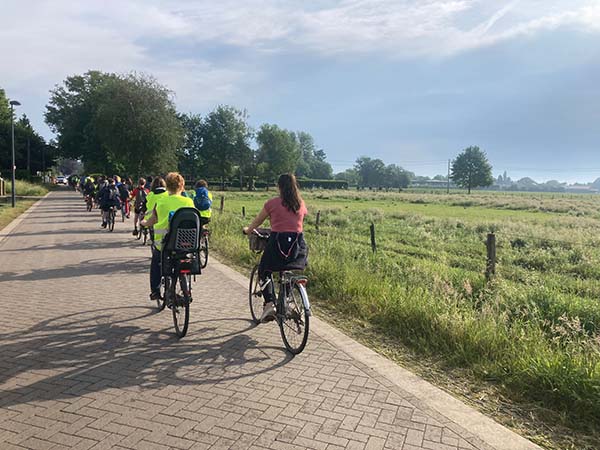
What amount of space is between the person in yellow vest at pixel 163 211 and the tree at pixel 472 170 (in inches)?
5466

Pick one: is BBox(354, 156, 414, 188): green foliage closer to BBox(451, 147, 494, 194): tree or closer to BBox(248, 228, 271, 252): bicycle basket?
BBox(451, 147, 494, 194): tree

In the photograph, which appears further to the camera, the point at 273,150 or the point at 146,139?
the point at 273,150

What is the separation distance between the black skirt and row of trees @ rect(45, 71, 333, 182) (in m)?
32.2

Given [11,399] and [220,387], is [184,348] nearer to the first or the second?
[220,387]

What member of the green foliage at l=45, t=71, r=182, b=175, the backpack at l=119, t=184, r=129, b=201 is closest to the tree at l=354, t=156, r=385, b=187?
the green foliage at l=45, t=71, r=182, b=175

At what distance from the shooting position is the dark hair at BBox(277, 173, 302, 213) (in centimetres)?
511

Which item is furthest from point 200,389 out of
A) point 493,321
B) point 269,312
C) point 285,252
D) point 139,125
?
point 139,125

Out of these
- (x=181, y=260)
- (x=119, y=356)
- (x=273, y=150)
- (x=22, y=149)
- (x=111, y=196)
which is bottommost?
(x=119, y=356)

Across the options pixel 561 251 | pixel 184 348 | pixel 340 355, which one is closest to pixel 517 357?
pixel 340 355

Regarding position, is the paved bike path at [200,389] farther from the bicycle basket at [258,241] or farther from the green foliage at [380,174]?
the green foliage at [380,174]

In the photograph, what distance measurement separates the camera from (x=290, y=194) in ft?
16.8

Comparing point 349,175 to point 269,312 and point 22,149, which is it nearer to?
point 22,149

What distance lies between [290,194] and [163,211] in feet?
6.22

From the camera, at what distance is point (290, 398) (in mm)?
3975
